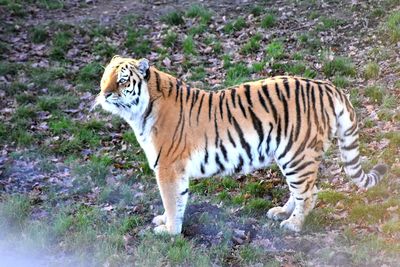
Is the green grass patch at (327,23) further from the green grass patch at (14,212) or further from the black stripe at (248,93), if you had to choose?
the green grass patch at (14,212)

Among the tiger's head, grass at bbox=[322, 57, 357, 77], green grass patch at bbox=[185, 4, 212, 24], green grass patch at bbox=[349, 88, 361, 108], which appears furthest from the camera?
green grass patch at bbox=[185, 4, 212, 24]

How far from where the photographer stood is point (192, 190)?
783cm

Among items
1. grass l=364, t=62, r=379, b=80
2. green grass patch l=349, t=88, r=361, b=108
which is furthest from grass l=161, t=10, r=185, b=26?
green grass patch l=349, t=88, r=361, b=108

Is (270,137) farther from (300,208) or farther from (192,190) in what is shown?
(192,190)

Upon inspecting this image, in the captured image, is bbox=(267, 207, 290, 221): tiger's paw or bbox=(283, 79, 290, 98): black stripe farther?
bbox=(267, 207, 290, 221): tiger's paw

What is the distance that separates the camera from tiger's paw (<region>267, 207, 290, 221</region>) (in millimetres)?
7082

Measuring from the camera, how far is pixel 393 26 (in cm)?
1088

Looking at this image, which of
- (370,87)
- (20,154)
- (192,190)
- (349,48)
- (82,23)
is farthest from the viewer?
(82,23)

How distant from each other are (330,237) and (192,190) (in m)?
1.89

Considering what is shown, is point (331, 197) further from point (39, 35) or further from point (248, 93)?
point (39, 35)

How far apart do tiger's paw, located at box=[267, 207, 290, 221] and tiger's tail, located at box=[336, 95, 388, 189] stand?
800mm

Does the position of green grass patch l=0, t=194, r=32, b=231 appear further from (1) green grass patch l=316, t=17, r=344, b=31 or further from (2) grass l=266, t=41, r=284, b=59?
(1) green grass patch l=316, t=17, r=344, b=31

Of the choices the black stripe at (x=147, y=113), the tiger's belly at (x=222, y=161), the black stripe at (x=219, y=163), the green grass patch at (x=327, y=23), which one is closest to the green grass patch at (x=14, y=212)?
the black stripe at (x=147, y=113)

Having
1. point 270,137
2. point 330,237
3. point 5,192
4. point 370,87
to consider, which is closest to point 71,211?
point 5,192
